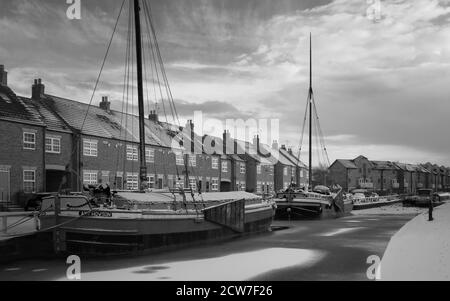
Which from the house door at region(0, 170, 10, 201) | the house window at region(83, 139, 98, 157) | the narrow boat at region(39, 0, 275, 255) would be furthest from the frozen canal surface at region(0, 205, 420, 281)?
the house window at region(83, 139, 98, 157)

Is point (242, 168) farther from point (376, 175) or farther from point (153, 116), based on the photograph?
point (376, 175)

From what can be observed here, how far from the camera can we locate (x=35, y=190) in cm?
3584

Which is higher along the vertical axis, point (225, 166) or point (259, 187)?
point (225, 166)

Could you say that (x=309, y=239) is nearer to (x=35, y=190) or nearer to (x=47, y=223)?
(x=47, y=223)

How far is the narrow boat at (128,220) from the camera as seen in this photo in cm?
1773

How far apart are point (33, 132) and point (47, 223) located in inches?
792

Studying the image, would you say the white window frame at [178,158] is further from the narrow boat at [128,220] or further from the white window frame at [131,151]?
the narrow boat at [128,220]

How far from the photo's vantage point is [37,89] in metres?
42.1

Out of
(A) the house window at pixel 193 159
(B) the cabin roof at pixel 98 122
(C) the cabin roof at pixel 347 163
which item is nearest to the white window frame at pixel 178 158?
(A) the house window at pixel 193 159

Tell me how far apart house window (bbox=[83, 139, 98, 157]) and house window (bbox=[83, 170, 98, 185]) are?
5.03 feet

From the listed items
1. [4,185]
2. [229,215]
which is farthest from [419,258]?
[4,185]

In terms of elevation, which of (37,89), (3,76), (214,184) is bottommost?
(214,184)

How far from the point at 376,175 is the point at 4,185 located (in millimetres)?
110971
